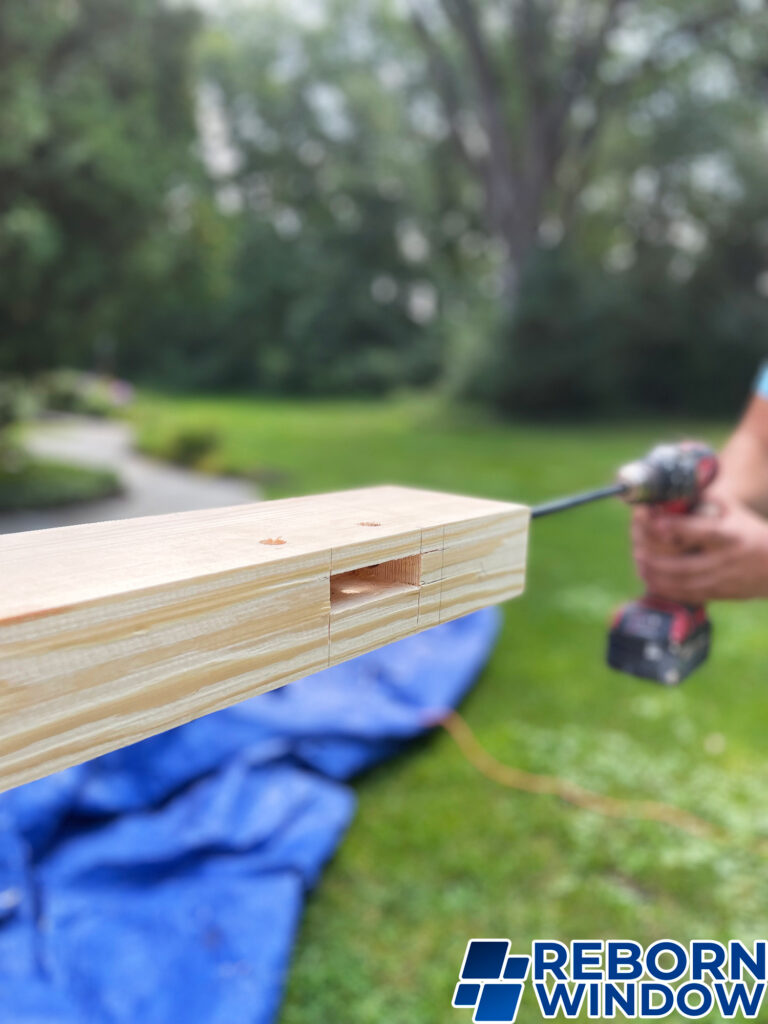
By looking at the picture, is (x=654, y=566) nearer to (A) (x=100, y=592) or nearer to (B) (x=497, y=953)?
(A) (x=100, y=592)

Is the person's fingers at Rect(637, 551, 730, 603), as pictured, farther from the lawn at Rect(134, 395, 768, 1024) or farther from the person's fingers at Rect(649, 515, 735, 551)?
the lawn at Rect(134, 395, 768, 1024)

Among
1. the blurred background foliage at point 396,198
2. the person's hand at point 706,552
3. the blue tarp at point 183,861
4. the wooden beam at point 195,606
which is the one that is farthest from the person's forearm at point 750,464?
the blurred background foliage at point 396,198

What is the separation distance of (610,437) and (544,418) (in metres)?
1.49

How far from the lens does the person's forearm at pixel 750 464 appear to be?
5.26 feet

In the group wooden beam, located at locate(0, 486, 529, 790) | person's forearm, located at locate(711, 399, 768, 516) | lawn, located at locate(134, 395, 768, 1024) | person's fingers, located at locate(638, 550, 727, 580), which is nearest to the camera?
wooden beam, located at locate(0, 486, 529, 790)

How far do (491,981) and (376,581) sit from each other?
5.21 feet

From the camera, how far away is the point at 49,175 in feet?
19.1

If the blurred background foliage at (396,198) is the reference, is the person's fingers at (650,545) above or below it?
below

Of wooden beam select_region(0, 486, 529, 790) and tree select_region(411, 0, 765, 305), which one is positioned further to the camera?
tree select_region(411, 0, 765, 305)

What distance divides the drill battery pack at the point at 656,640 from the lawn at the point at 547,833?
40.6 inches

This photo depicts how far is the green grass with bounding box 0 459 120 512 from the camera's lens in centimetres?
673

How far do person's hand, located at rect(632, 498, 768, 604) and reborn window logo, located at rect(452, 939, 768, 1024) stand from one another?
1.16m

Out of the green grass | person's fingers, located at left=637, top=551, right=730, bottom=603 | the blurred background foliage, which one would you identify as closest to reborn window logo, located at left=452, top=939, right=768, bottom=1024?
person's fingers, located at left=637, top=551, right=730, bottom=603

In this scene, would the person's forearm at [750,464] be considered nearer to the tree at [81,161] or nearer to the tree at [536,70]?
the tree at [81,161]
